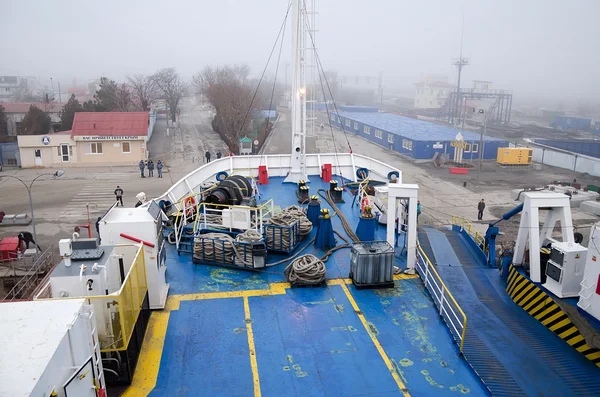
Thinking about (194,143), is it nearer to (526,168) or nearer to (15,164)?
(15,164)

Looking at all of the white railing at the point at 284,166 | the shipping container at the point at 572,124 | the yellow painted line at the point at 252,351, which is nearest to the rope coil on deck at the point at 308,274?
the yellow painted line at the point at 252,351

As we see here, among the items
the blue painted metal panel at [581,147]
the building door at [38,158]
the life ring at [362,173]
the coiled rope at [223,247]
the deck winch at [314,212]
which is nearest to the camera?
the coiled rope at [223,247]

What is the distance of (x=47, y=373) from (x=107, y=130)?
37.1 meters

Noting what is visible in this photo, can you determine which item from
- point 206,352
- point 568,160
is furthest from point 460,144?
point 206,352

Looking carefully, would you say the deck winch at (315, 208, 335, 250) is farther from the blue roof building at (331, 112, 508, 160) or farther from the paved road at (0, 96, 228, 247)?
the blue roof building at (331, 112, 508, 160)

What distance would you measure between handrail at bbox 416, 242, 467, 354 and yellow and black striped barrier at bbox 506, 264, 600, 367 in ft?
5.34

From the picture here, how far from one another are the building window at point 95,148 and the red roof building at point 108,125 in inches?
35.2

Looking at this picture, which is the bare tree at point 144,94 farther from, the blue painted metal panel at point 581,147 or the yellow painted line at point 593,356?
the yellow painted line at point 593,356

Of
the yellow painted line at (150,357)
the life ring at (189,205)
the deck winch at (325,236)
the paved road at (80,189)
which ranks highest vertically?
the life ring at (189,205)

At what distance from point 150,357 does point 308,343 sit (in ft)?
8.73

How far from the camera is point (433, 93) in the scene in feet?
413

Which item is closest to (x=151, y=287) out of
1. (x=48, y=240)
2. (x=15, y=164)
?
(x=48, y=240)

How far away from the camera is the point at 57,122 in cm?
5459

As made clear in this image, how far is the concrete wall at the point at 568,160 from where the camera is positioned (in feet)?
136
